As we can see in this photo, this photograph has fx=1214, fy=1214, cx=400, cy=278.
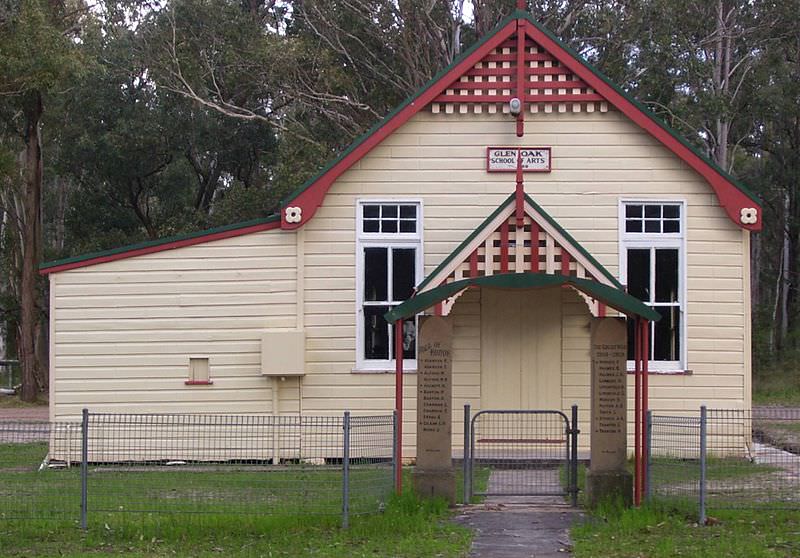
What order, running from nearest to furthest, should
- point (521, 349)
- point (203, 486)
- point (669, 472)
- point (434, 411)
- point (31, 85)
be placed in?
point (203, 486), point (669, 472), point (434, 411), point (521, 349), point (31, 85)

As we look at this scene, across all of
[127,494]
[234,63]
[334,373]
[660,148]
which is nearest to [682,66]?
[234,63]

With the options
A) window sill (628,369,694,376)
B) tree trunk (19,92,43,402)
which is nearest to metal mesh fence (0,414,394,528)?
window sill (628,369,694,376)

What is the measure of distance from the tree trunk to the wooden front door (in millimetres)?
21900

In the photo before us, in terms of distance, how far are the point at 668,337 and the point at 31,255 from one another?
24.8 m

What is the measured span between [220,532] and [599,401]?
4.62m

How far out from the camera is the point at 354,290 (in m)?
18.8

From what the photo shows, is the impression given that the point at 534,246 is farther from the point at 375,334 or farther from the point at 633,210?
the point at 375,334

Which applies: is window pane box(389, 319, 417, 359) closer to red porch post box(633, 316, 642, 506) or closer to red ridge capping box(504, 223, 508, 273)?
red ridge capping box(504, 223, 508, 273)

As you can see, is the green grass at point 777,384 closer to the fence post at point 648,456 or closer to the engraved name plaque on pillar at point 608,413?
the engraved name plaque on pillar at point 608,413

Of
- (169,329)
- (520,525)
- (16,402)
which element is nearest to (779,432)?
(169,329)

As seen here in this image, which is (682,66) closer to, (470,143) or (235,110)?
(235,110)

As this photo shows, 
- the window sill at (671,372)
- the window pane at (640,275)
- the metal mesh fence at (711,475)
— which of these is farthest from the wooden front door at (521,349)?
the metal mesh fence at (711,475)

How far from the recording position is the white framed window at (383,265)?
742 inches

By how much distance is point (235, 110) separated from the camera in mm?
42250
